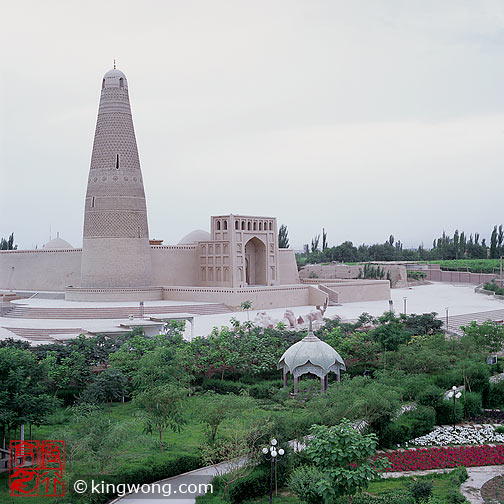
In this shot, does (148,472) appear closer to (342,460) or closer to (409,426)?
(342,460)

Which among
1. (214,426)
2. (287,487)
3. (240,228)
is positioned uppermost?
(240,228)

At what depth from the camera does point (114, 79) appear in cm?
2784

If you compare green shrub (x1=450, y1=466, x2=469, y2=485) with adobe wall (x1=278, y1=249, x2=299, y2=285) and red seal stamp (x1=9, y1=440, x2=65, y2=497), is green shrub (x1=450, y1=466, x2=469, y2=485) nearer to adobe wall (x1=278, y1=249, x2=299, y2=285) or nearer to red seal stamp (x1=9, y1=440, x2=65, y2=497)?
red seal stamp (x1=9, y1=440, x2=65, y2=497)

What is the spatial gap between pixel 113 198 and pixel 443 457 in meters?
19.3

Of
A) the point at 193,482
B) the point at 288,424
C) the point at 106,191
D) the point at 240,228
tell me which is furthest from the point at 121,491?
the point at 240,228

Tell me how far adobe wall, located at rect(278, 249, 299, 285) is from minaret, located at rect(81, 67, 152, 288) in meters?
9.12

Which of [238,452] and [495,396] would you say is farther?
[495,396]

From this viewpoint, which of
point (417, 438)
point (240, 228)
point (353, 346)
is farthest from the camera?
point (240, 228)

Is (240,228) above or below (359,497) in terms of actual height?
above

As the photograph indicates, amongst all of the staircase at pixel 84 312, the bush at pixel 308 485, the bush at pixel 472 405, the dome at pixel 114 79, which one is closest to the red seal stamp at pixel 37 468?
the bush at pixel 308 485

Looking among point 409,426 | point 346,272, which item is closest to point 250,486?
point 409,426

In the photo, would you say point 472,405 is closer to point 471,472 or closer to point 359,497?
point 471,472

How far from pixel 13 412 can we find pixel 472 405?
29.5ft

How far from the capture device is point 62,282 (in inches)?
1220
